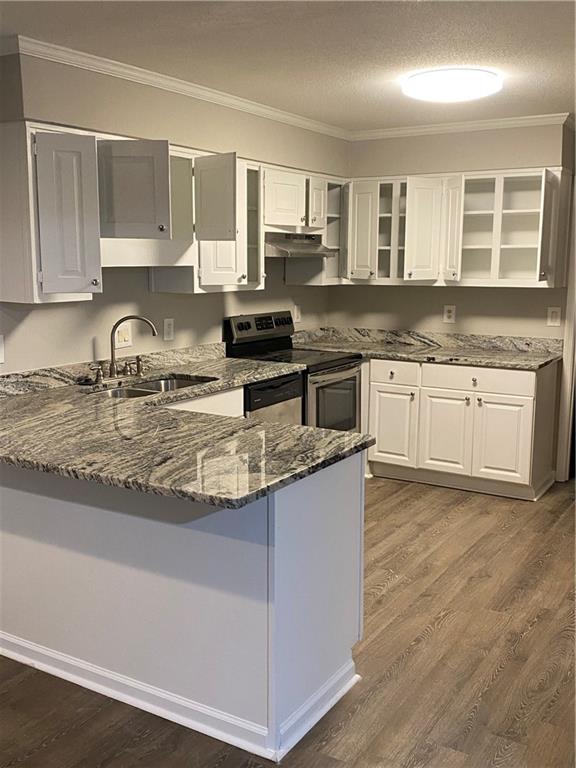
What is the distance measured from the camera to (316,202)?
5.04 metres

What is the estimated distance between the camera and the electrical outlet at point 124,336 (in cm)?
404

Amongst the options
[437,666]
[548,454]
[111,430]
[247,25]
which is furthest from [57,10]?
[548,454]

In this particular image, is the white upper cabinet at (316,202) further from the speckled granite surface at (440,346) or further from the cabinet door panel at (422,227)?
the speckled granite surface at (440,346)

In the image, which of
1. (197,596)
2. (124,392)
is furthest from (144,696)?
(124,392)

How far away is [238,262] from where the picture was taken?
4328 mm

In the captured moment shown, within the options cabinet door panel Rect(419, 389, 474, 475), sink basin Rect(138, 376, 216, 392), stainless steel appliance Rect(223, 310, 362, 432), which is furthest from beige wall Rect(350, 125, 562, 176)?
sink basin Rect(138, 376, 216, 392)

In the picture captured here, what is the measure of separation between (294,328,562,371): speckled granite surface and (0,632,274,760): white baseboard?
293 centimetres

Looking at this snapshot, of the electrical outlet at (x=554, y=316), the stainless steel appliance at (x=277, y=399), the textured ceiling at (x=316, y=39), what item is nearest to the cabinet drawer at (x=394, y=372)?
the stainless steel appliance at (x=277, y=399)

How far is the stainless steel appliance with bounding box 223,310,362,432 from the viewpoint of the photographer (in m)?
4.68

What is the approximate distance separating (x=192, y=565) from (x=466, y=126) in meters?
3.65

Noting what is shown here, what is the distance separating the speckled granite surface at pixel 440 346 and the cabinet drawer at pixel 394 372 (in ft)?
0.13

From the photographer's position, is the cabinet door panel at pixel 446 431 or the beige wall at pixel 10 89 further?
the cabinet door panel at pixel 446 431

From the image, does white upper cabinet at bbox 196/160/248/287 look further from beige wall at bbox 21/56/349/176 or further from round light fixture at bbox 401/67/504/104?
round light fixture at bbox 401/67/504/104

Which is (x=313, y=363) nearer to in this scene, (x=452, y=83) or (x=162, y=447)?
(x=452, y=83)
